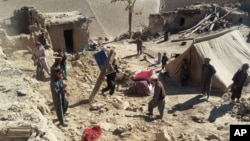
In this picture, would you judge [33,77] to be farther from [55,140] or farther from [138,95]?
[55,140]

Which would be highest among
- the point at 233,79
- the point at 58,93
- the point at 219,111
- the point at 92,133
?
the point at 58,93

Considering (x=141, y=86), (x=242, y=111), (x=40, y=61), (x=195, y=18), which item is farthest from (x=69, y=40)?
(x=242, y=111)

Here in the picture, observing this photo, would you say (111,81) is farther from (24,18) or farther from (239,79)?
(24,18)

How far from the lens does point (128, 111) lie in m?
9.93

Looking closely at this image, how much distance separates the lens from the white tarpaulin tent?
38.8 ft

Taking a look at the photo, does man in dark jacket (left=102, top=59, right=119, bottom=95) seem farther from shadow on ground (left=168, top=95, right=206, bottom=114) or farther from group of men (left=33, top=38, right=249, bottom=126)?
shadow on ground (left=168, top=95, right=206, bottom=114)

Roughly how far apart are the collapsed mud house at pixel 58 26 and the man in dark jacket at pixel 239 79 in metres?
9.40

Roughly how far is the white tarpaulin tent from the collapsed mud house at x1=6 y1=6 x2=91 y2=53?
286 inches

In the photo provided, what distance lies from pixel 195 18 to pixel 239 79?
440 inches

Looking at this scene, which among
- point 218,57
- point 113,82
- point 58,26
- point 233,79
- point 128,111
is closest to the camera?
point 128,111

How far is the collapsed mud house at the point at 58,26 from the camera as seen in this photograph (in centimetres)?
1786

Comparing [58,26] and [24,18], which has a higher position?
[24,18]

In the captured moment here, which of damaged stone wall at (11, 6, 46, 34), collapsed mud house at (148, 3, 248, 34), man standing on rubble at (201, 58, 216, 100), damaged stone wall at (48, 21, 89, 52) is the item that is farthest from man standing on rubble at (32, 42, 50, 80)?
collapsed mud house at (148, 3, 248, 34)

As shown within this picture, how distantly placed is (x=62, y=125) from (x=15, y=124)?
2.44 m
